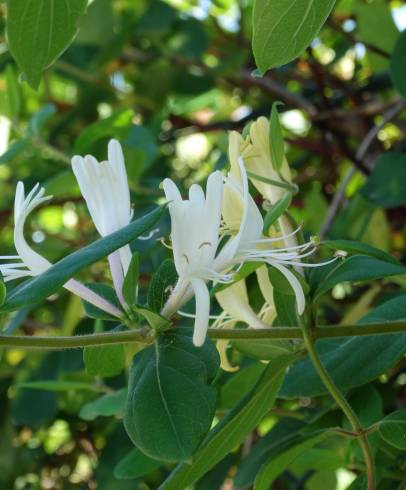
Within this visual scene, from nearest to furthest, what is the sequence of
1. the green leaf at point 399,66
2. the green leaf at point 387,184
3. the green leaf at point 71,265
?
the green leaf at point 71,265, the green leaf at point 399,66, the green leaf at point 387,184

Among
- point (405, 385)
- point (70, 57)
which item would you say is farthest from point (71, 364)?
point (70, 57)

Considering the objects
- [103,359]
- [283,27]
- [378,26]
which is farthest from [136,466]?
[378,26]

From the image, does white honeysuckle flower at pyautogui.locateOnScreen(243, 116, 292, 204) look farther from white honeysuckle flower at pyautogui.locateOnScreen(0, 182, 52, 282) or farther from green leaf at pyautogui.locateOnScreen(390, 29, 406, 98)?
green leaf at pyautogui.locateOnScreen(390, 29, 406, 98)

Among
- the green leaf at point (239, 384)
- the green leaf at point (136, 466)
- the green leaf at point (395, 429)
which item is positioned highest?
the green leaf at point (395, 429)

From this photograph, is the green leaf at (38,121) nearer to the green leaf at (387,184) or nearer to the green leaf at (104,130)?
the green leaf at (104,130)

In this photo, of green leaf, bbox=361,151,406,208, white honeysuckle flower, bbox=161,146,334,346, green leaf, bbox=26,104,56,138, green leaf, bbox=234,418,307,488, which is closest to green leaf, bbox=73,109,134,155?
green leaf, bbox=26,104,56,138

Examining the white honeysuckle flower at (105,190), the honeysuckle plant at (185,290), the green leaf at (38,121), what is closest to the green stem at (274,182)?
the honeysuckle plant at (185,290)

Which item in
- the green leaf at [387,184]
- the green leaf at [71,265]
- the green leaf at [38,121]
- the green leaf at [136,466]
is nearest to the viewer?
the green leaf at [71,265]

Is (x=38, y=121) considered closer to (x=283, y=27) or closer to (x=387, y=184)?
(x=387, y=184)
